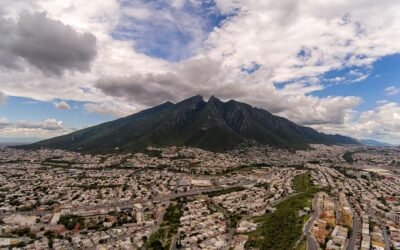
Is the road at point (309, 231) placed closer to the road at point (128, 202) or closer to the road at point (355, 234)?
the road at point (355, 234)

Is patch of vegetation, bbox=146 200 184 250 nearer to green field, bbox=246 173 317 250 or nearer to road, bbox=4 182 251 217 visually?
road, bbox=4 182 251 217

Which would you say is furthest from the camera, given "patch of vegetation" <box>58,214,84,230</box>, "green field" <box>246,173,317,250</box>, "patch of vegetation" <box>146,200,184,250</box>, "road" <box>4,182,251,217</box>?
"road" <box>4,182,251,217</box>

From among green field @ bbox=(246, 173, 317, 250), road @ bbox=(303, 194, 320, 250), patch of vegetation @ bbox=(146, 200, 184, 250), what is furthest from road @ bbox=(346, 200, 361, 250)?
patch of vegetation @ bbox=(146, 200, 184, 250)

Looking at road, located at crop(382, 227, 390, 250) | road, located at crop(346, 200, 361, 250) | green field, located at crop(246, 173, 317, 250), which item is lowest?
road, located at crop(382, 227, 390, 250)

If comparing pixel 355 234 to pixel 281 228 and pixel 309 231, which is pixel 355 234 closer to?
pixel 309 231

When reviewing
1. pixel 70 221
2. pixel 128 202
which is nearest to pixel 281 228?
pixel 128 202

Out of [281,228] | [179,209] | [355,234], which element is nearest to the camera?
[355,234]
